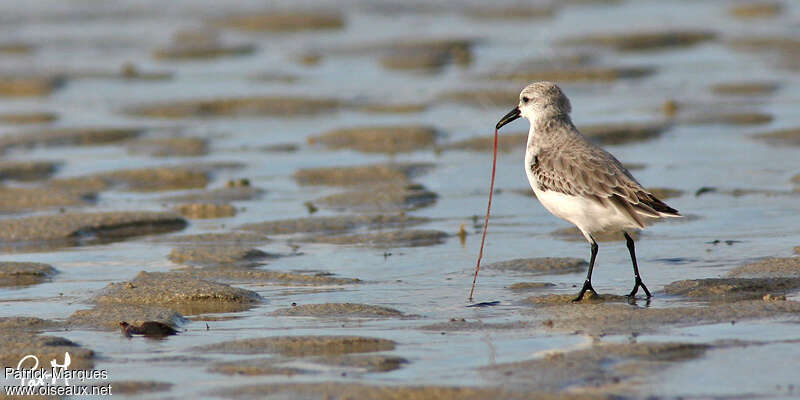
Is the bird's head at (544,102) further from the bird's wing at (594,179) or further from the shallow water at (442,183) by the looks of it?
the shallow water at (442,183)

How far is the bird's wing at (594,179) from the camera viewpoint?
7285 millimetres

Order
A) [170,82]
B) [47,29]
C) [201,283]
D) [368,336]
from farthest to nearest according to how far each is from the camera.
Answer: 1. [47,29]
2. [170,82]
3. [201,283]
4. [368,336]

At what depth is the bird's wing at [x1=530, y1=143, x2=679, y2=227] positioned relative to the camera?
7.29 m

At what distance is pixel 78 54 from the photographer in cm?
2111

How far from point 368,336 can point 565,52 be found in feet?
43.8

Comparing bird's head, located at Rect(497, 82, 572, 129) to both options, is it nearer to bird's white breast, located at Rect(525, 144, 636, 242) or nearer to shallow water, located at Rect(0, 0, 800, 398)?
bird's white breast, located at Rect(525, 144, 636, 242)

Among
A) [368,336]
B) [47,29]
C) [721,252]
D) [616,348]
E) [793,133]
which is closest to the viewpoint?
[616,348]

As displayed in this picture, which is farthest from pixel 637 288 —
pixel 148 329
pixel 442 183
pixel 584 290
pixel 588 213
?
pixel 442 183

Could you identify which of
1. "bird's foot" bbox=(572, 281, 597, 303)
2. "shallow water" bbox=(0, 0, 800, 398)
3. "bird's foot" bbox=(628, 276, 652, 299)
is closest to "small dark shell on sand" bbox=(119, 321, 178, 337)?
"shallow water" bbox=(0, 0, 800, 398)

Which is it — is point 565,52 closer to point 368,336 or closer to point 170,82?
point 170,82

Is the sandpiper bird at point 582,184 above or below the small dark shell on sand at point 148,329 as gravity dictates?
above

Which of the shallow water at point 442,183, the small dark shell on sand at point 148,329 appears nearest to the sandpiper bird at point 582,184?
the shallow water at point 442,183

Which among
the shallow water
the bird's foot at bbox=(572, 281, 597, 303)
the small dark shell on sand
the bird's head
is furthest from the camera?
the bird's head

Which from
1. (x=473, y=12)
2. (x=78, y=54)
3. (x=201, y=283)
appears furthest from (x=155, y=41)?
(x=201, y=283)
